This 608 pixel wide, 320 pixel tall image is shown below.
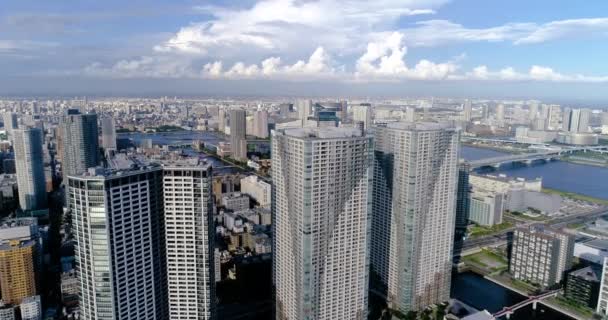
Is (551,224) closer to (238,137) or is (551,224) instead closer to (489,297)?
(489,297)

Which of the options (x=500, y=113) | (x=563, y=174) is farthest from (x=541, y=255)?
(x=500, y=113)

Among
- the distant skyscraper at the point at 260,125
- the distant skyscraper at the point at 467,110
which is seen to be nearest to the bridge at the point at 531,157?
the distant skyscraper at the point at 467,110

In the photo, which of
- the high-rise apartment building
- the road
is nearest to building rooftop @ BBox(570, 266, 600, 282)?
the road

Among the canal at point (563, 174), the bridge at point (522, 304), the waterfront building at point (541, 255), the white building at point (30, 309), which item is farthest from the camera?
the canal at point (563, 174)

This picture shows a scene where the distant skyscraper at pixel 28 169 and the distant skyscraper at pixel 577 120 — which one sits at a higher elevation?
the distant skyscraper at pixel 577 120

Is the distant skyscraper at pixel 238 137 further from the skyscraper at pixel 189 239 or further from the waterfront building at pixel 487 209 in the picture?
the skyscraper at pixel 189 239

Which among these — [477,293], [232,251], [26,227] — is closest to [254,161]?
[232,251]
